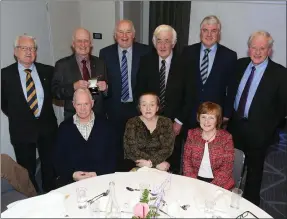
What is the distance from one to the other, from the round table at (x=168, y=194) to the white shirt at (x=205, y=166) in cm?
39

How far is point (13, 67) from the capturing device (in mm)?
3072

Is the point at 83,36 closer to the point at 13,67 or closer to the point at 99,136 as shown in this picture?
the point at 13,67

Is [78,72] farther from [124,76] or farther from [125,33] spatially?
[125,33]

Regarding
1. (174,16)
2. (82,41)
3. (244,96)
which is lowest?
(244,96)

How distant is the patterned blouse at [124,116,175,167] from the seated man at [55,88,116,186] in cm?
22

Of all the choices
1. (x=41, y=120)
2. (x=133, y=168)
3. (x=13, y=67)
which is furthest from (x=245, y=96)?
(x=13, y=67)

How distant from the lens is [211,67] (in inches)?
134

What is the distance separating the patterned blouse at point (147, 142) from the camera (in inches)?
119

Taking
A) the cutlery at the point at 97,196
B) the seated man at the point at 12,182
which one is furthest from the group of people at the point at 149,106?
the cutlery at the point at 97,196

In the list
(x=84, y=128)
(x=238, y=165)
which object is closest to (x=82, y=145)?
(x=84, y=128)

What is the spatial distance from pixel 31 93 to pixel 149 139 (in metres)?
1.24

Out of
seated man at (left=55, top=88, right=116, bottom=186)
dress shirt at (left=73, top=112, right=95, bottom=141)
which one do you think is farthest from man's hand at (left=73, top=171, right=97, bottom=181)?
dress shirt at (left=73, top=112, right=95, bottom=141)

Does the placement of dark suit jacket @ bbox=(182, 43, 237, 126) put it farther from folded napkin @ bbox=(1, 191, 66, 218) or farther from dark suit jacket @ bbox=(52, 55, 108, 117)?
folded napkin @ bbox=(1, 191, 66, 218)

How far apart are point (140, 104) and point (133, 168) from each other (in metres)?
0.60
